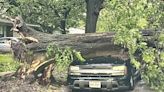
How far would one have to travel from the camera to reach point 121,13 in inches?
375

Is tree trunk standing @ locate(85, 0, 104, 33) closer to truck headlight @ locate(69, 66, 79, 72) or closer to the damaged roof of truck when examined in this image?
the damaged roof of truck

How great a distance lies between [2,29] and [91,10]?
19.7 metres

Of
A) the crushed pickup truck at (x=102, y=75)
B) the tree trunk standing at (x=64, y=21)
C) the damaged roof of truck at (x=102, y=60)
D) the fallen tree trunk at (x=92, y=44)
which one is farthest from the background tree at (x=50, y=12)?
the crushed pickup truck at (x=102, y=75)

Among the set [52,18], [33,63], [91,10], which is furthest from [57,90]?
[52,18]

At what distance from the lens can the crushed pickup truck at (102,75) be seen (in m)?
10.1

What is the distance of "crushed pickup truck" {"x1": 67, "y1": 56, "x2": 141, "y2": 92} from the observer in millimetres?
10148

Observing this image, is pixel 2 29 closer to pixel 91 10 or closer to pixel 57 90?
pixel 91 10

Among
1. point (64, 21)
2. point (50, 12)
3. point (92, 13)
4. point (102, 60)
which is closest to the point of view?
point (102, 60)

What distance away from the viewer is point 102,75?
10.2m

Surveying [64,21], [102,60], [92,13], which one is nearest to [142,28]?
[102,60]

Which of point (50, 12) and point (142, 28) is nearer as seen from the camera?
point (142, 28)

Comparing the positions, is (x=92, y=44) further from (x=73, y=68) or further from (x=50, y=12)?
(x=50, y=12)

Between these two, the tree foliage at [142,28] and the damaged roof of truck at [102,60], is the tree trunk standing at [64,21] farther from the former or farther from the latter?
the tree foliage at [142,28]

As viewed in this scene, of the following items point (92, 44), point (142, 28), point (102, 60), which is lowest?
point (102, 60)
